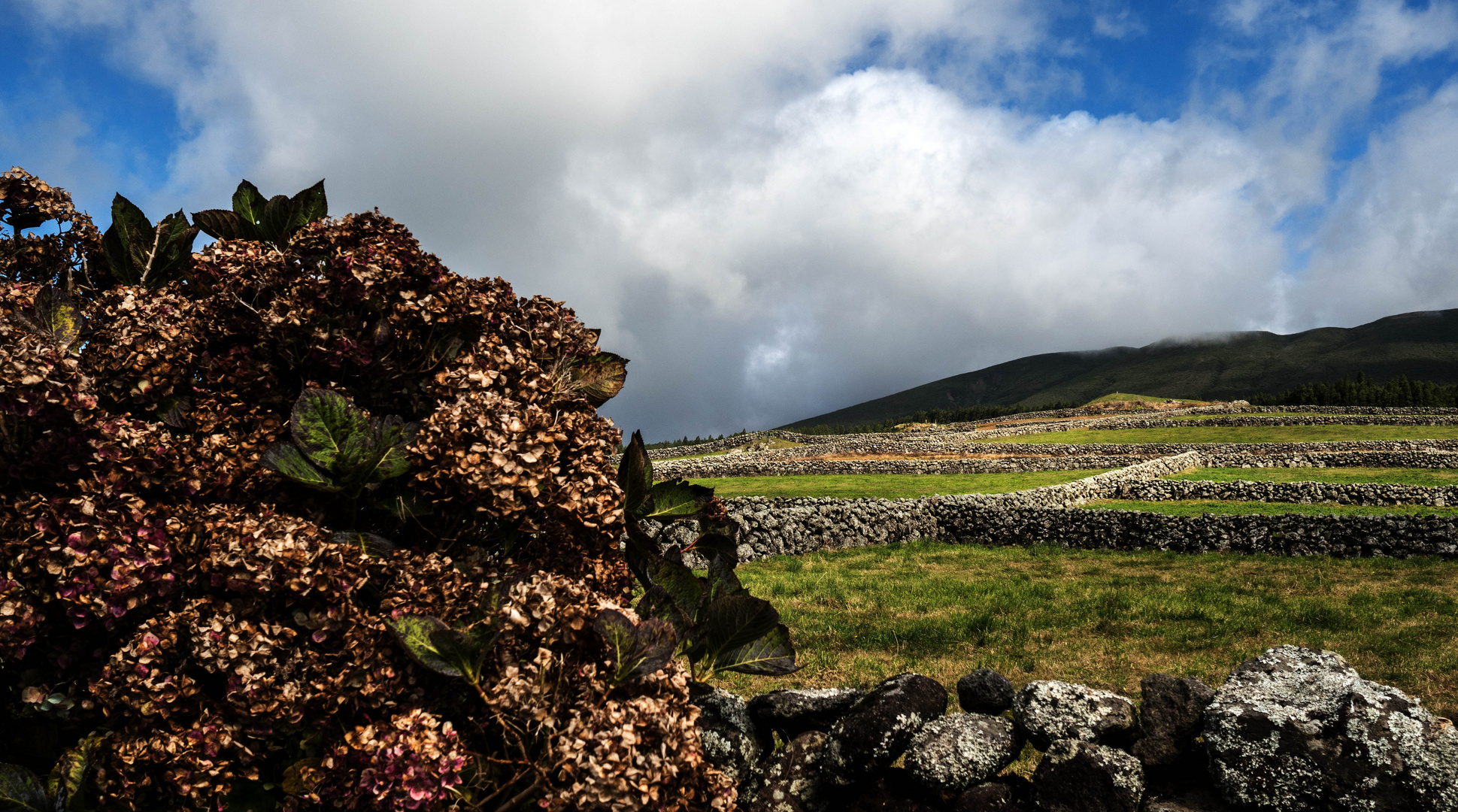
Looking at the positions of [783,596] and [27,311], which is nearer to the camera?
[27,311]

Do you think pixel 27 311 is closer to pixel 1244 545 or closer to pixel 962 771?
pixel 962 771

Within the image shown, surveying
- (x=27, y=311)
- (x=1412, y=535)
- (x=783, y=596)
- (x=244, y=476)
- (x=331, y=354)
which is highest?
(x=27, y=311)

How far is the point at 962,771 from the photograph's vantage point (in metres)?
4.15

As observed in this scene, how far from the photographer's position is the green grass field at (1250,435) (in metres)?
48.4

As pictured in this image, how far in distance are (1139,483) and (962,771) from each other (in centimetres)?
2974

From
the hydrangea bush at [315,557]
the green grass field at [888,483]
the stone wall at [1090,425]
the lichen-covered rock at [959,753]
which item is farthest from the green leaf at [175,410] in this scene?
the stone wall at [1090,425]

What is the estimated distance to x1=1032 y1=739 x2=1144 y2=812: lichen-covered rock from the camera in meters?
3.95

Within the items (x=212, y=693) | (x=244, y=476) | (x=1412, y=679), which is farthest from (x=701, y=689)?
(x=1412, y=679)

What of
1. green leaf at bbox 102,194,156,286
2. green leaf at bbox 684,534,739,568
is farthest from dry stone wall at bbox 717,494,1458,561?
green leaf at bbox 102,194,156,286

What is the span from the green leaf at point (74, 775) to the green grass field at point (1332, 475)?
34.2 m

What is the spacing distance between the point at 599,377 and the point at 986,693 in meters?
4.03

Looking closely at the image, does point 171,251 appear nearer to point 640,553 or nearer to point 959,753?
point 640,553

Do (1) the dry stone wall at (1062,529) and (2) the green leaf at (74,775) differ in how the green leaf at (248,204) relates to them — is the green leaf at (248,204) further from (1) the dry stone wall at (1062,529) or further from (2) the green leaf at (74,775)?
(1) the dry stone wall at (1062,529)

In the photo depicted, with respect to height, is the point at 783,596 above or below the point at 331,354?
below
